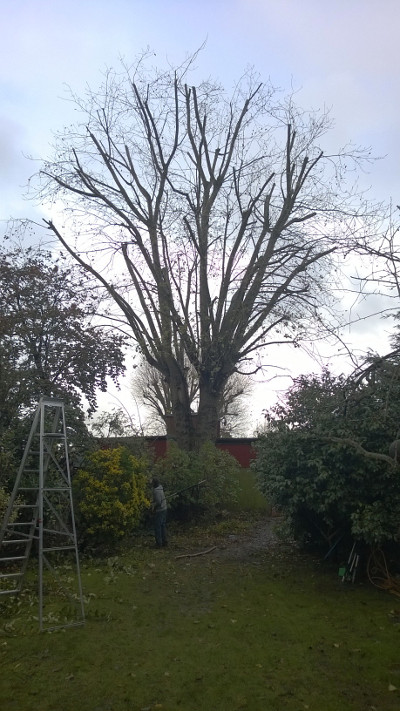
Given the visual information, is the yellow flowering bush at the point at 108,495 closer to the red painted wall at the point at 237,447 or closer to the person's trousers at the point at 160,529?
the person's trousers at the point at 160,529

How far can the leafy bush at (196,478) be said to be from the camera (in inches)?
693

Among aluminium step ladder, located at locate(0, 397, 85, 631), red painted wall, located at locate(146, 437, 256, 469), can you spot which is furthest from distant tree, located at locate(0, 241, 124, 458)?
red painted wall, located at locate(146, 437, 256, 469)

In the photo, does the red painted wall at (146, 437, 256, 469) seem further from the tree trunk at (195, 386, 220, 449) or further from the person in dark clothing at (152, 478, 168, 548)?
the person in dark clothing at (152, 478, 168, 548)

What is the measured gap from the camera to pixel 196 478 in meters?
17.8

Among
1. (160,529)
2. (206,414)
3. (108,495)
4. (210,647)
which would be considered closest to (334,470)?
(210,647)

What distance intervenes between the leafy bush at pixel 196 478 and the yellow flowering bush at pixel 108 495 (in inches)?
105

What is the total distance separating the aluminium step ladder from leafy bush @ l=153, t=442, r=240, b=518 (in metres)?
4.22

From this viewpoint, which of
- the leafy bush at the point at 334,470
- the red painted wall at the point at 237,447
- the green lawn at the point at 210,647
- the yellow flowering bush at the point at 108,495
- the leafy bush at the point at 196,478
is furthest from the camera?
the red painted wall at the point at 237,447

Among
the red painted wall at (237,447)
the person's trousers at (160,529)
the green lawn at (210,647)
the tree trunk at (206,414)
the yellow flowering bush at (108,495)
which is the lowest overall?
the green lawn at (210,647)

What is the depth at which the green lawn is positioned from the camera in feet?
20.0

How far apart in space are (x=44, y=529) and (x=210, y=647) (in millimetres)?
2485

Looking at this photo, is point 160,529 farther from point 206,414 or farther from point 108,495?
point 206,414

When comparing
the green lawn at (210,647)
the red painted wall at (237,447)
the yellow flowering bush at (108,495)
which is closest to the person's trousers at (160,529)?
the yellow flowering bush at (108,495)

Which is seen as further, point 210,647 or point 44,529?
point 44,529
